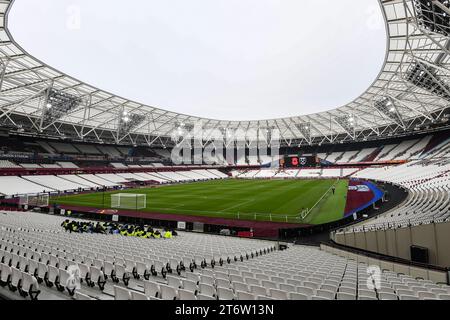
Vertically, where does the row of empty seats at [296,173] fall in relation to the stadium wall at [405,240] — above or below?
above

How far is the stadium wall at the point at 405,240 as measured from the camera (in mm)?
13344

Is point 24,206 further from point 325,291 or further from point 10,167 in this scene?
point 325,291

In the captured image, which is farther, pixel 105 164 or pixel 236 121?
pixel 236 121

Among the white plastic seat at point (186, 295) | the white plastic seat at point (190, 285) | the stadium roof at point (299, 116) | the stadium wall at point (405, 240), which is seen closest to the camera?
the white plastic seat at point (186, 295)

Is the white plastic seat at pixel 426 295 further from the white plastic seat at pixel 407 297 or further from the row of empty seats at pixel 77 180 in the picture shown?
the row of empty seats at pixel 77 180

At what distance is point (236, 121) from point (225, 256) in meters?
71.5

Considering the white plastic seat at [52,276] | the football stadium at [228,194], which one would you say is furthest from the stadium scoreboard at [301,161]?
the white plastic seat at [52,276]

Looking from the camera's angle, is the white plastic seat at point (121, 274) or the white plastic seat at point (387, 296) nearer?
the white plastic seat at point (387, 296)

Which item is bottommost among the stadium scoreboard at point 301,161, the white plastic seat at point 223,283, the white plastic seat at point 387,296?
the white plastic seat at point 387,296

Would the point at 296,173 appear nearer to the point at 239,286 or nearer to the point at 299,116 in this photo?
the point at 299,116

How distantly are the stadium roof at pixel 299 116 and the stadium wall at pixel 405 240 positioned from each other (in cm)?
1498

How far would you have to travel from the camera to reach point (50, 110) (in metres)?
47.3

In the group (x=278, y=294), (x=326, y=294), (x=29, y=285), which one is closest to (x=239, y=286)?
(x=278, y=294)

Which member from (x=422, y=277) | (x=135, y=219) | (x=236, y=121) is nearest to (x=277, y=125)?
(x=236, y=121)
